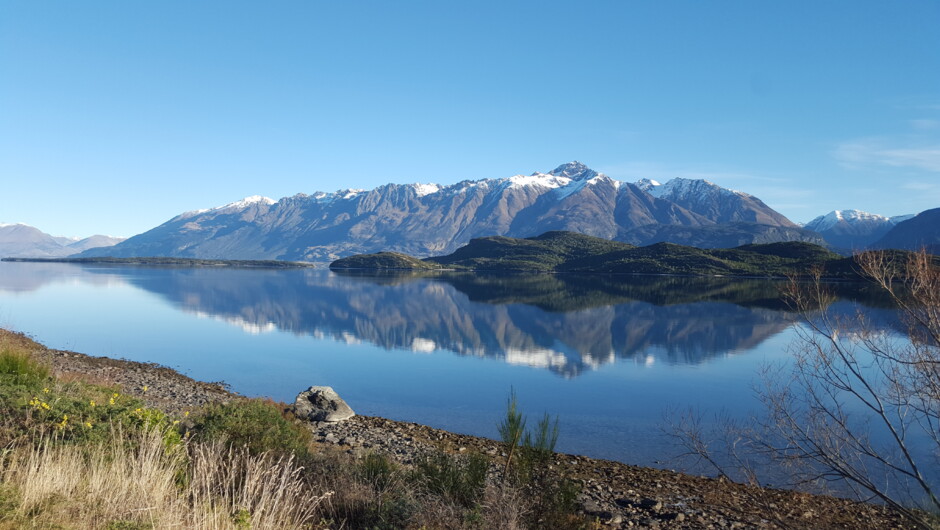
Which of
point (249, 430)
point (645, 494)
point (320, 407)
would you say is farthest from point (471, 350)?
point (249, 430)

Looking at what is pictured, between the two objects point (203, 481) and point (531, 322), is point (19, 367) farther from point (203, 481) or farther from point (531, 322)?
point (531, 322)

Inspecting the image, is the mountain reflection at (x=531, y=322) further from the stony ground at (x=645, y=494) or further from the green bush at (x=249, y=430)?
the green bush at (x=249, y=430)

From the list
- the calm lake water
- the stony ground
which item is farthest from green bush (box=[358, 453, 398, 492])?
the calm lake water

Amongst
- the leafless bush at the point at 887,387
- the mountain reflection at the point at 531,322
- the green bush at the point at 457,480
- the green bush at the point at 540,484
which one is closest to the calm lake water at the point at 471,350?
the mountain reflection at the point at 531,322

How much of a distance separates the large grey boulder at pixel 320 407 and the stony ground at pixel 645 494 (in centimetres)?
73

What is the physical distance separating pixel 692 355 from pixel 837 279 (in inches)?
5582

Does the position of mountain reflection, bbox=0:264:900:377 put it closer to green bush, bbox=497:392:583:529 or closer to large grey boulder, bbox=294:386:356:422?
large grey boulder, bbox=294:386:356:422

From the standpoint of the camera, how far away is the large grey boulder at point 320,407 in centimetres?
2175

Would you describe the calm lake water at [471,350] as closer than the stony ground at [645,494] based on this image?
No

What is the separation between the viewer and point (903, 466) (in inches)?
727

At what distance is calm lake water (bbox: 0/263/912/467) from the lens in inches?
1068

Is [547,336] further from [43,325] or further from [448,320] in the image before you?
[43,325]

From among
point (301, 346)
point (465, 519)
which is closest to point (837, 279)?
point (301, 346)

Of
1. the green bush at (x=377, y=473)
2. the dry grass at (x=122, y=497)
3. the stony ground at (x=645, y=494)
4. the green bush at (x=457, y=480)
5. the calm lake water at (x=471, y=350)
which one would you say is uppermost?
the dry grass at (x=122, y=497)
